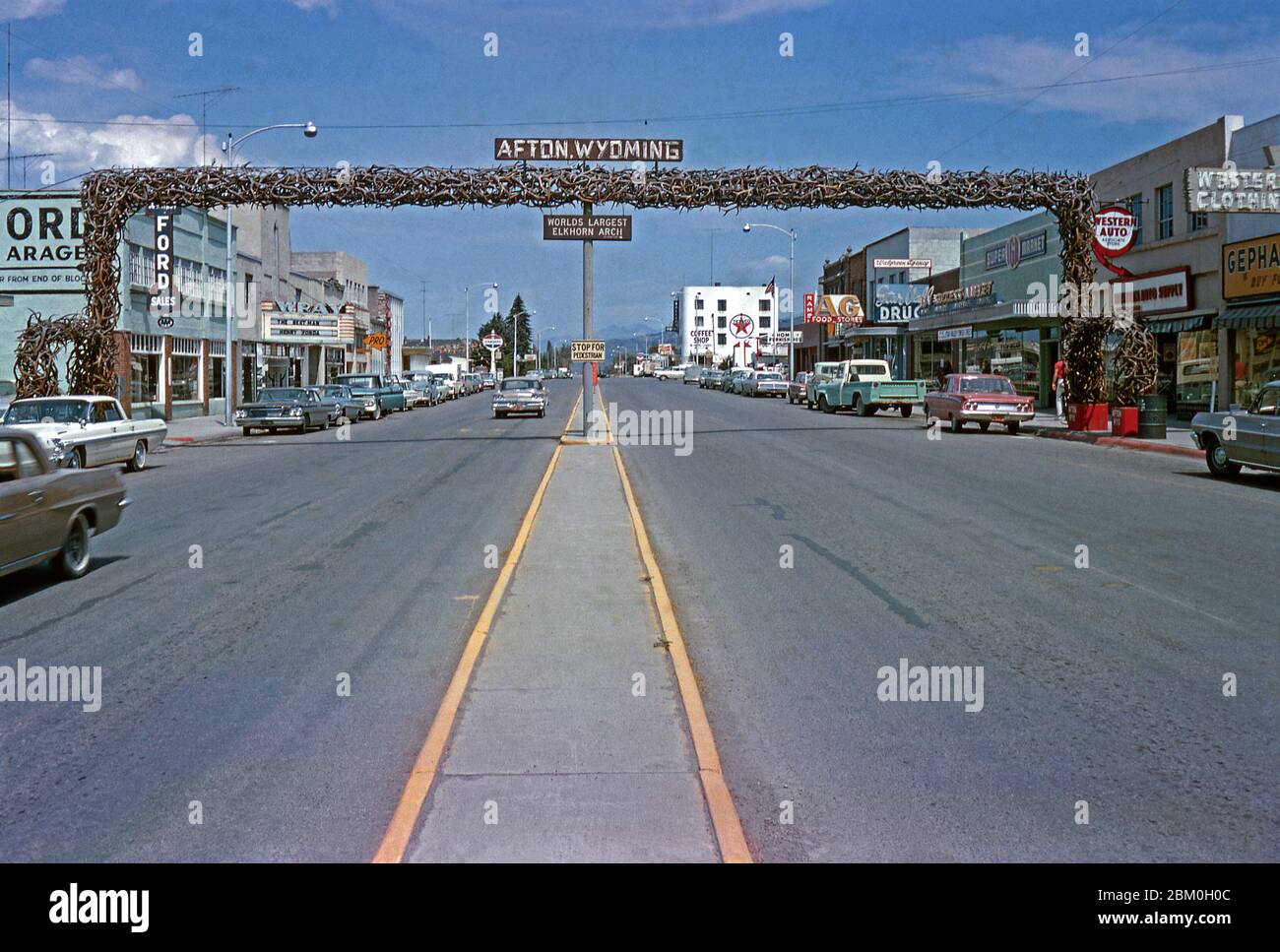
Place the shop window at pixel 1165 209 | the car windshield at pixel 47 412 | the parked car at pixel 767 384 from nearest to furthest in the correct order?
the car windshield at pixel 47 412, the shop window at pixel 1165 209, the parked car at pixel 767 384

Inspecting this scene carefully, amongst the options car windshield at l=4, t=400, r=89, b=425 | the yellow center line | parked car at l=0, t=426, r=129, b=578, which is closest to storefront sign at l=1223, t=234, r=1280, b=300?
the yellow center line

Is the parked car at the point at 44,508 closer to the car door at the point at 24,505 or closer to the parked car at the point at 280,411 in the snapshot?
the car door at the point at 24,505

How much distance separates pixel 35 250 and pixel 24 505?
106 feet

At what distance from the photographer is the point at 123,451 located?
75.8ft

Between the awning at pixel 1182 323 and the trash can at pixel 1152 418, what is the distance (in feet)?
19.1

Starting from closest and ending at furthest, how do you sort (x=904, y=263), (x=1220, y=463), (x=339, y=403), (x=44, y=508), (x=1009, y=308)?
(x=44, y=508) → (x=1220, y=463) → (x=1009, y=308) → (x=339, y=403) → (x=904, y=263)

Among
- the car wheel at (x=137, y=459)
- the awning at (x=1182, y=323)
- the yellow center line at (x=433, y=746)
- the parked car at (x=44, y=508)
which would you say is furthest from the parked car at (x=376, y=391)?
the yellow center line at (x=433, y=746)

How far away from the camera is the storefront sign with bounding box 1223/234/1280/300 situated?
29484 millimetres

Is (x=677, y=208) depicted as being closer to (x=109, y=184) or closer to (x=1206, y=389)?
(x=109, y=184)

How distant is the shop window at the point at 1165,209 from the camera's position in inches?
1398

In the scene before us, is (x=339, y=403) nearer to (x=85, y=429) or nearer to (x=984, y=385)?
(x=85, y=429)

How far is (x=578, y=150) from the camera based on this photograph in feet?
85.2

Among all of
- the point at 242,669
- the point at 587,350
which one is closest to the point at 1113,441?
the point at 587,350

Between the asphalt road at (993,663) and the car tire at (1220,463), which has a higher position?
the car tire at (1220,463)
